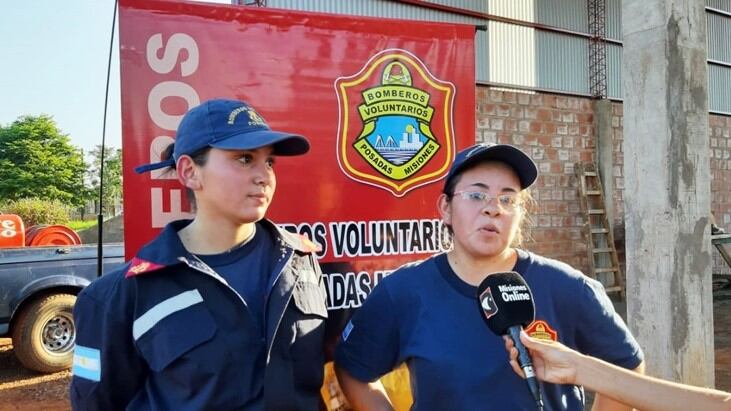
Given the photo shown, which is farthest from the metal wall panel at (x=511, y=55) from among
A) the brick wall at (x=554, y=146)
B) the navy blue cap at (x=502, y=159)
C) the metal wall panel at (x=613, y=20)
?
the navy blue cap at (x=502, y=159)

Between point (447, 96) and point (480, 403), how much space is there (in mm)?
1576

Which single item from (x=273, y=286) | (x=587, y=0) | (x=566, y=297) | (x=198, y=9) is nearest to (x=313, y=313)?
(x=273, y=286)

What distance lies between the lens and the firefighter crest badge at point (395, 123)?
2.64 metres

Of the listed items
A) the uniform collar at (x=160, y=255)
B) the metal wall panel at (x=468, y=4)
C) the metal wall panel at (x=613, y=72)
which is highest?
the metal wall panel at (x=468, y=4)

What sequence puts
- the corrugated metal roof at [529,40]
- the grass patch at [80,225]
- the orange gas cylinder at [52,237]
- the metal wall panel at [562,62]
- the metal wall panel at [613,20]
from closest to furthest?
the orange gas cylinder at [52,237] < the corrugated metal roof at [529,40] < the metal wall panel at [562,62] < the metal wall panel at [613,20] < the grass patch at [80,225]

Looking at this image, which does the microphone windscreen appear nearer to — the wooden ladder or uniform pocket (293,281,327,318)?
uniform pocket (293,281,327,318)

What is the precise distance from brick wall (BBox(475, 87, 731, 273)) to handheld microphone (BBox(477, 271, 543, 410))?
7001 millimetres

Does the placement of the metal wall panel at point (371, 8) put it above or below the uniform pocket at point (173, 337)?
above

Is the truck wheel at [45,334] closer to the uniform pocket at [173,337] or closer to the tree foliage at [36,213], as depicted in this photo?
the uniform pocket at [173,337]

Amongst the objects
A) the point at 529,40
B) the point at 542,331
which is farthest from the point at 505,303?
the point at 529,40

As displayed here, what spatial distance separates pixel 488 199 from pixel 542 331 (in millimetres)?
394

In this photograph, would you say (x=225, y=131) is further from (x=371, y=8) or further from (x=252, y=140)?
(x=371, y=8)

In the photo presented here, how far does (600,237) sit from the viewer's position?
9.71 meters

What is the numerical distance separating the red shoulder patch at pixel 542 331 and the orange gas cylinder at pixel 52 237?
6791mm
